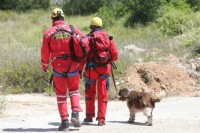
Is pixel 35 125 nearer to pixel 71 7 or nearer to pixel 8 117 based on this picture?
pixel 8 117

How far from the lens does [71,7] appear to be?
5225cm

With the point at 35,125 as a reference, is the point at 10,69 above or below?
above

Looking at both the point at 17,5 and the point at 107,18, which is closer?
the point at 107,18

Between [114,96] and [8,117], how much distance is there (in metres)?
4.21

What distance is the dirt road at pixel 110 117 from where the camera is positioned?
9109mm

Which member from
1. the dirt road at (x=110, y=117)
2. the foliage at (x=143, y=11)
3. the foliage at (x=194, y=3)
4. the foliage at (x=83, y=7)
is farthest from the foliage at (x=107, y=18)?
the dirt road at (x=110, y=117)

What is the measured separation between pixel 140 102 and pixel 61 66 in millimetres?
1849

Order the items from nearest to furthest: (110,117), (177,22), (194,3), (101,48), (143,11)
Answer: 1. (101,48)
2. (110,117)
3. (177,22)
4. (143,11)
5. (194,3)

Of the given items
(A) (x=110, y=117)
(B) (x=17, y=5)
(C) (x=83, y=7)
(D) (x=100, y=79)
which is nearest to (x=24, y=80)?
(A) (x=110, y=117)

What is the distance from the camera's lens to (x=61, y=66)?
29.5 feet

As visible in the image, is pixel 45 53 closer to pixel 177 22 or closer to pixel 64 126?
pixel 64 126

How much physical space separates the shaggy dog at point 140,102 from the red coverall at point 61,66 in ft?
4.24

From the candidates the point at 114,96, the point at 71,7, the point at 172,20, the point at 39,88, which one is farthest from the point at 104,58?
the point at 71,7

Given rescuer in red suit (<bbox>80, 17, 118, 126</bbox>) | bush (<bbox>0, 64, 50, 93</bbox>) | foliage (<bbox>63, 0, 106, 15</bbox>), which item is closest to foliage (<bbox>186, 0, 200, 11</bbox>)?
foliage (<bbox>63, 0, 106, 15</bbox>)
